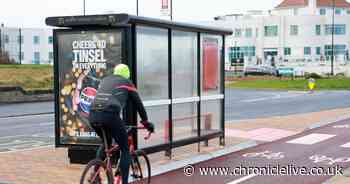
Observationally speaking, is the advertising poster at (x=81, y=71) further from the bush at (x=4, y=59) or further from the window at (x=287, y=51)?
the window at (x=287, y=51)

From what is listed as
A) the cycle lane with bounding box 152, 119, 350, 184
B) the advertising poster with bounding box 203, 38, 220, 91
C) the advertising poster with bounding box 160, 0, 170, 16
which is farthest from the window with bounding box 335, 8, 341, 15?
the advertising poster with bounding box 203, 38, 220, 91

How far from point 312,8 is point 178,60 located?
9908 centimetres

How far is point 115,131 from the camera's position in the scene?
7.96m

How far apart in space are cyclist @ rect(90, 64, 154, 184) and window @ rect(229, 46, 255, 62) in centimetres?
9675

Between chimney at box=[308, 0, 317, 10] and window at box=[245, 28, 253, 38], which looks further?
chimney at box=[308, 0, 317, 10]

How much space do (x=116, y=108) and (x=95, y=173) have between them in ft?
2.82

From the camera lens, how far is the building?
97250 mm

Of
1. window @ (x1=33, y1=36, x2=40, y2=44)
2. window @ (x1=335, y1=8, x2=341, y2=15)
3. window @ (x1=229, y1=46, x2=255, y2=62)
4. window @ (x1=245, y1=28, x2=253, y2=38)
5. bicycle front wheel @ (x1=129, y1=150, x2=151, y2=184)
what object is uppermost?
window @ (x1=335, y1=8, x2=341, y2=15)

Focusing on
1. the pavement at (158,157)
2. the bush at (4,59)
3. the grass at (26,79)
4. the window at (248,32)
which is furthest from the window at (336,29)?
the pavement at (158,157)

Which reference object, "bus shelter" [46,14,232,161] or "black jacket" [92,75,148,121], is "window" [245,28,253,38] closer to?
"bus shelter" [46,14,232,161]

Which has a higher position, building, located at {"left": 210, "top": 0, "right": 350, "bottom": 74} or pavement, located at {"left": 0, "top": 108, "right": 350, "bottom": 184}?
building, located at {"left": 210, "top": 0, "right": 350, "bottom": 74}

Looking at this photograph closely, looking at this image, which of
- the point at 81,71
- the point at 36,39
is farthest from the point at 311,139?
the point at 36,39

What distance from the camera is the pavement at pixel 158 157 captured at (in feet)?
31.8

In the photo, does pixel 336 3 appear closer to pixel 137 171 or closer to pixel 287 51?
pixel 287 51
